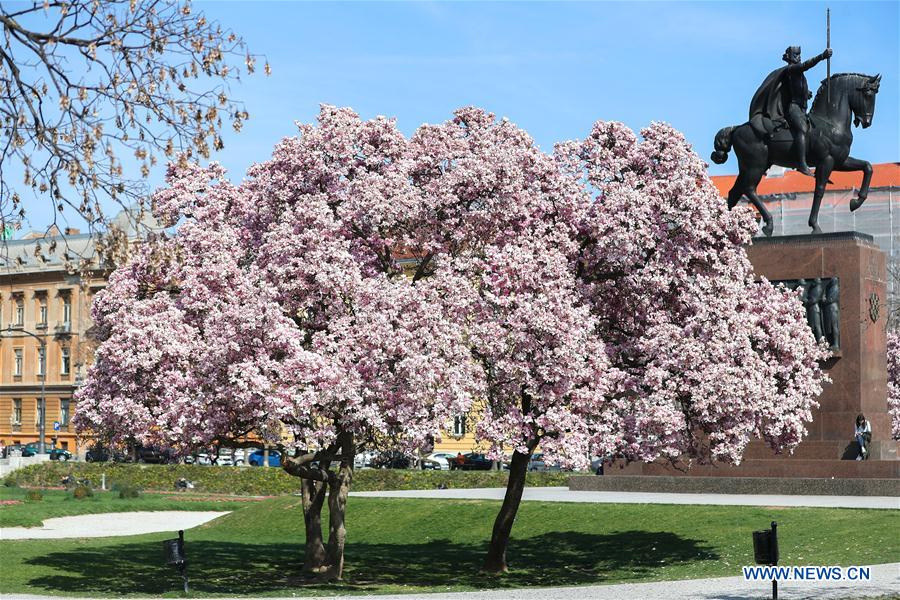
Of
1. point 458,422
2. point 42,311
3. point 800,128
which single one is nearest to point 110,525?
point 458,422

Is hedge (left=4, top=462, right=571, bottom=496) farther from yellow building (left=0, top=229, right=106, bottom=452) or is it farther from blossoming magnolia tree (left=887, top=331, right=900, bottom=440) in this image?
yellow building (left=0, top=229, right=106, bottom=452)

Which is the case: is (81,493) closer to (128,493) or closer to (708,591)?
(128,493)

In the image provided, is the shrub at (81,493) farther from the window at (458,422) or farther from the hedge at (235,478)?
the window at (458,422)

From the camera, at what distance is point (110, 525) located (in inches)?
1762

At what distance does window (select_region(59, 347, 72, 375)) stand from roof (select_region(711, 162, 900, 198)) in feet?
182

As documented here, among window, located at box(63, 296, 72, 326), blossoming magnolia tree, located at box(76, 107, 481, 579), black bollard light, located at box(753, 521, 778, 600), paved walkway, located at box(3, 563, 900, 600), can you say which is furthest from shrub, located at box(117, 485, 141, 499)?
window, located at box(63, 296, 72, 326)

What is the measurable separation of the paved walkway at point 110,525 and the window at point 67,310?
216 feet

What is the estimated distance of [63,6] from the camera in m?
13.9

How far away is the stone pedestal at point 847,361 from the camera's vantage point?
3500cm

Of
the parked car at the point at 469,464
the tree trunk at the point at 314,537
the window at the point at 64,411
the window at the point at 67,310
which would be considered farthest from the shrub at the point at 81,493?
the window at the point at 67,310

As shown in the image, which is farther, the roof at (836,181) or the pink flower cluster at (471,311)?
the roof at (836,181)

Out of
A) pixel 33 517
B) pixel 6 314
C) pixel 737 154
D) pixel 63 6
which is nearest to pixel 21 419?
pixel 6 314

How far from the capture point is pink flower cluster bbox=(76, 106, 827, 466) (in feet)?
81.6

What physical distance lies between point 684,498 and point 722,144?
384 inches
